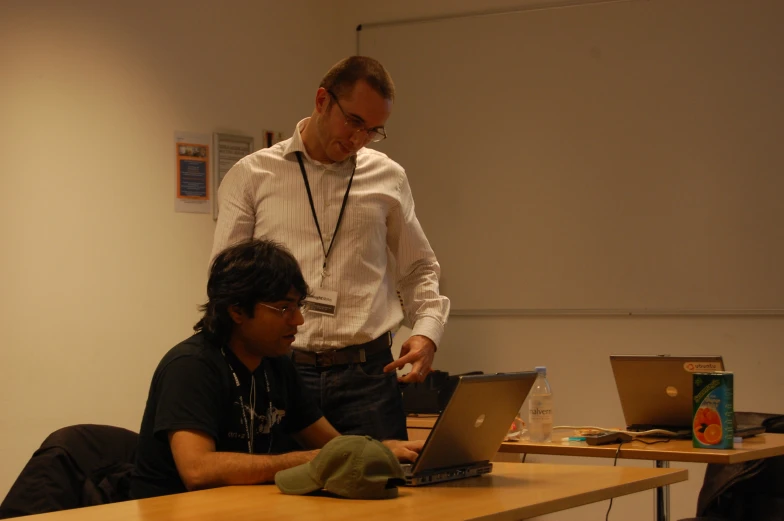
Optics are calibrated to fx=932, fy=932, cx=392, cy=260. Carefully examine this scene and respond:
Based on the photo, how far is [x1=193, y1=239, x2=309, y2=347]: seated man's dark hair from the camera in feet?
6.69

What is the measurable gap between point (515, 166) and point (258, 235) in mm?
2339

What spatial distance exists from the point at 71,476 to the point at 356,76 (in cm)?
121

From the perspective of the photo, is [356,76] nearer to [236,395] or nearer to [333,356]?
[333,356]

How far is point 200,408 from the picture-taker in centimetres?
187

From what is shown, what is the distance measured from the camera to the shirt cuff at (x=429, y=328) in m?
2.47

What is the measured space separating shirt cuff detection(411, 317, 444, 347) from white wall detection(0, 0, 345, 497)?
190cm

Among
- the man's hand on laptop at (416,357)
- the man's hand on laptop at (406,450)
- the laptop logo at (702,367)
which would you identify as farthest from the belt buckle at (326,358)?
the laptop logo at (702,367)

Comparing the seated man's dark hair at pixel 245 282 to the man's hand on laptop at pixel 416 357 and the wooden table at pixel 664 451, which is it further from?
the wooden table at pixel 664 451

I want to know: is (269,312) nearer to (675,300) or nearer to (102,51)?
(102,51)

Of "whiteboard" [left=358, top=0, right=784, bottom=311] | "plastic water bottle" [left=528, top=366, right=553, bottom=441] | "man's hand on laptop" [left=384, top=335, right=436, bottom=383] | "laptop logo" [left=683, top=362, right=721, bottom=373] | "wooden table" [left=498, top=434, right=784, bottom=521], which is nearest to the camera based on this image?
"man's hand on laptop" [left=384, top=335, right=436, bottom=383]

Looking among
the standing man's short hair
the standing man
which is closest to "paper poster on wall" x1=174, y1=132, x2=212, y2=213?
the standing man

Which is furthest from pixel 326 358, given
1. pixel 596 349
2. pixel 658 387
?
pixel 596 349

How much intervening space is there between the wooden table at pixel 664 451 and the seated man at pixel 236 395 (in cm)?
73

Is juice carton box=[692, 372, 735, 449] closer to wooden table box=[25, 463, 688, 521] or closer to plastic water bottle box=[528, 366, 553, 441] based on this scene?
plastic water bottle box=[528, 366, 553, 441]
